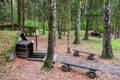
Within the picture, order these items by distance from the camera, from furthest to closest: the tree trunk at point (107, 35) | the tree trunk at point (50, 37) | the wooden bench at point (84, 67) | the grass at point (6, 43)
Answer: the tree trunk at point (107, 35)
the grass at point (6, 43)
the wooden bench at point (84, 67)
the tree trunk at point (50, 37)

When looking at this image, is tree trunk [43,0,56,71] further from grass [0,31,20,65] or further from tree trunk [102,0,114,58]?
tree trunk [102,0,114,58]

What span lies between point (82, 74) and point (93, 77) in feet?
1.73

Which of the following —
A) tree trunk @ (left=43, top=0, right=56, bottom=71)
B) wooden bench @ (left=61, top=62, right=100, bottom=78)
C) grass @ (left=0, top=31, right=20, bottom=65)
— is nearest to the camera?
tree trunk @ (left=43, top=0, right=56, bottom=71)

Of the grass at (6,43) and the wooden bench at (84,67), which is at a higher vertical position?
the grass at (6,43)

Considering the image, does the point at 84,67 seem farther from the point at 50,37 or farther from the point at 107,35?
the point at 107,35

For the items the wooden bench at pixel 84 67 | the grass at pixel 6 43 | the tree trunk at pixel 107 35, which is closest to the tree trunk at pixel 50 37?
the wooden bench at pixel 84 67

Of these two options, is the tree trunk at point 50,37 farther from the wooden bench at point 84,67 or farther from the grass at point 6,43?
the grass at point 6,43

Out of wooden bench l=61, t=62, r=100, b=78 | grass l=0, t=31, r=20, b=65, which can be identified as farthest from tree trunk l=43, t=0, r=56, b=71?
grass l=0, t=31, r=20, b=65

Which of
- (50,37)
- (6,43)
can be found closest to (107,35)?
(50,37)

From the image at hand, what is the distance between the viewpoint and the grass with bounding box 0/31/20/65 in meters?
7.52

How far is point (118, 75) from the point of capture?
7.42m

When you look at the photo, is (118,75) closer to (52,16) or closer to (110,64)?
(110,64)

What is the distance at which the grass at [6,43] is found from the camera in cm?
752

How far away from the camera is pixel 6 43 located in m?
8.50
